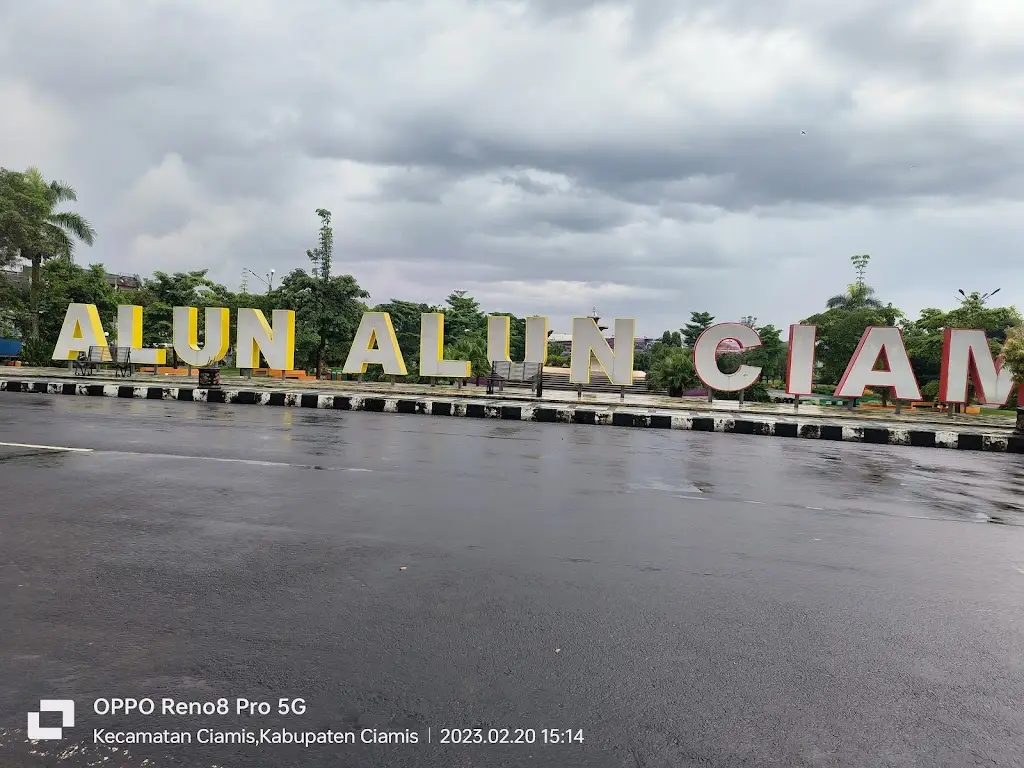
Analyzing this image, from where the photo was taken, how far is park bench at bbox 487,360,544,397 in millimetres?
19453

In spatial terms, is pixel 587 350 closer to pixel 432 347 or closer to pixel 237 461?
pixel 432 347

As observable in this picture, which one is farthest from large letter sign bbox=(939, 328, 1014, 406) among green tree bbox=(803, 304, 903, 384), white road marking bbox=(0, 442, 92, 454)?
green tree bbox=(803, 304, 903, 384)

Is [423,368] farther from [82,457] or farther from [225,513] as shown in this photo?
[225,513]

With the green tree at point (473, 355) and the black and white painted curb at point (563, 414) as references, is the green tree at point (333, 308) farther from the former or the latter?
the black and white painted curb at point (563, 414)

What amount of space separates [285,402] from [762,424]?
11827 mm

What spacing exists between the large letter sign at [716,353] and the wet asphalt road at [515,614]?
9.85 m

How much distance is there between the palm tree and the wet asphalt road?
35.0 metres

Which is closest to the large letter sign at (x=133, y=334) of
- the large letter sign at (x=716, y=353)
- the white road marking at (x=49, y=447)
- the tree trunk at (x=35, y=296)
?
the white road marking at (x=49, y=447)

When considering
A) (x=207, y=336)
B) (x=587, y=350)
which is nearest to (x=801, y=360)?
(x=587, y=350)

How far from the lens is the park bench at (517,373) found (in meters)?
19.5

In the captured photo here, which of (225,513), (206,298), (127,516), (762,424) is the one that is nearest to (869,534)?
(225,513)

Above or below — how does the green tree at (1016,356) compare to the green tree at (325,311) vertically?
below

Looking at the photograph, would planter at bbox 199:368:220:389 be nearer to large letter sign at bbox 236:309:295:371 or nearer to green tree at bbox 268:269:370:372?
large letter sign at bbox 236:309:295:371

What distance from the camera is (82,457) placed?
804 centimetres
